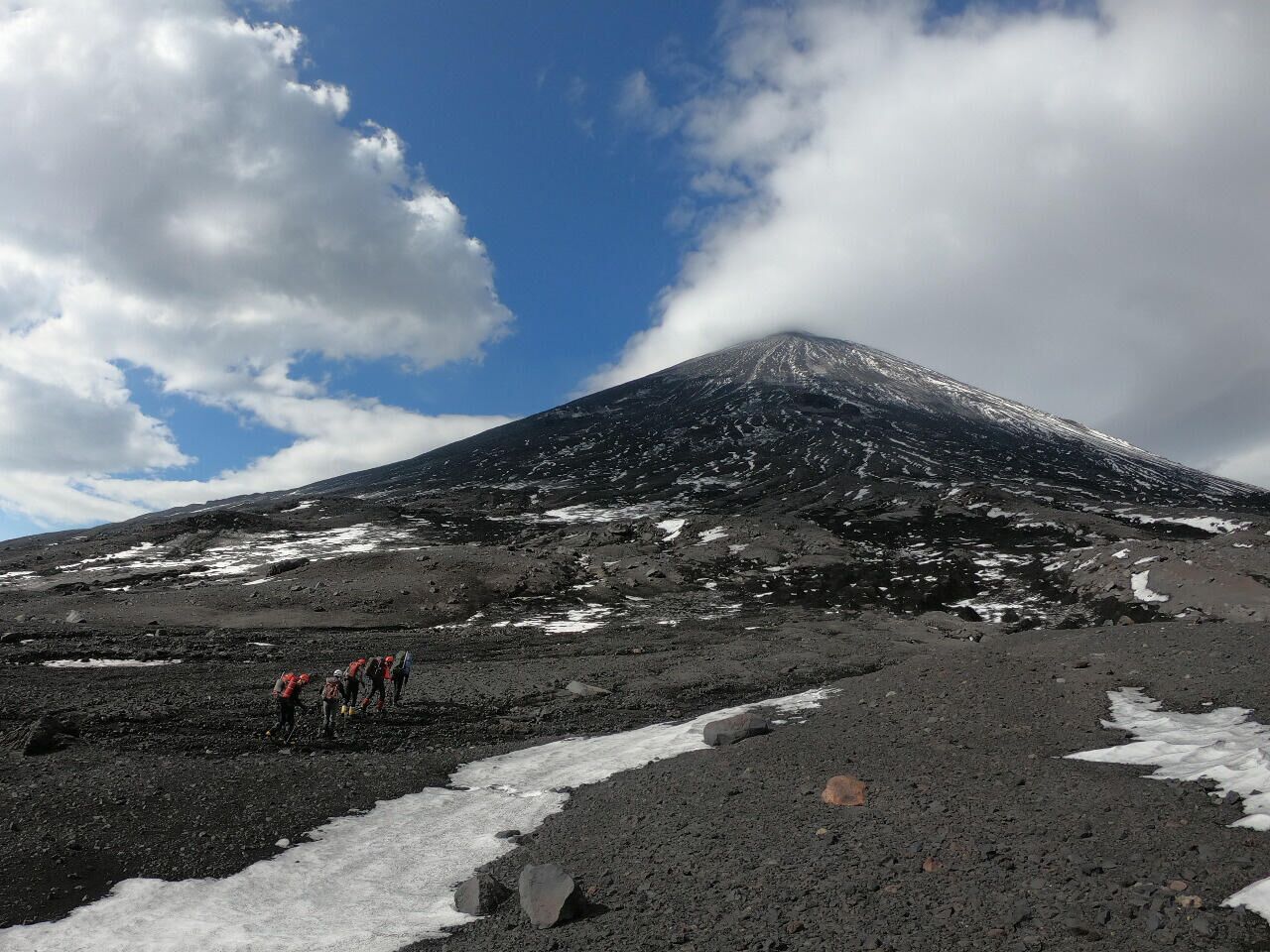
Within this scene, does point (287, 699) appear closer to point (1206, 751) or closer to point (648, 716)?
point (648, 716)

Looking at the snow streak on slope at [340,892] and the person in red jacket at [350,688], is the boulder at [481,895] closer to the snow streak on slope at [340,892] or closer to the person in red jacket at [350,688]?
the snow streak on slope at [340,892]

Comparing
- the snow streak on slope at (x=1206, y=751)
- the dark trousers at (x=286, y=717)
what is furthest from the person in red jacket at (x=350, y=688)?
the snow streak on slope at (x=1206, y=751)

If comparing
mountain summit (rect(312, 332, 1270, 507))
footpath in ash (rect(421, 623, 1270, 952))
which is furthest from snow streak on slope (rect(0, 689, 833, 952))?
mountain summit (rect(312, 332, 1270, 507))

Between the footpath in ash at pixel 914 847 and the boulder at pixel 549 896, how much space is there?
131 millimetres

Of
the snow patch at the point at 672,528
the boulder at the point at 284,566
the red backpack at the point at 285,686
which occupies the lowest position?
the red backpack at the point at 285,686

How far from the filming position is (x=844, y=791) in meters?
10.1

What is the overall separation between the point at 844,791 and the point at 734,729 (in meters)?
4.84

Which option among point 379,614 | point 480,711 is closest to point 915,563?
point 379,614

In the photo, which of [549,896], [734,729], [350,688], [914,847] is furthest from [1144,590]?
[549,896]

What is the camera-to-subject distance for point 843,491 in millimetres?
103875

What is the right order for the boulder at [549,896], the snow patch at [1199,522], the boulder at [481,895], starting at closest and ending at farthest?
the boulder at [549,896] → the boulder at [481,895] → the snow patch at [1199,522]

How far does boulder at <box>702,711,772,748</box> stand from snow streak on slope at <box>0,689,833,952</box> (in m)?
2.49

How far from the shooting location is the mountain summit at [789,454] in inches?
4739

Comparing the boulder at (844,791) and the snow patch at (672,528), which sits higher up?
the snow patch at (672,528)
